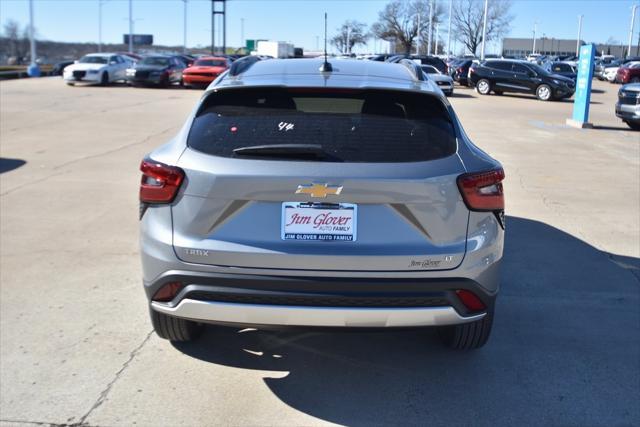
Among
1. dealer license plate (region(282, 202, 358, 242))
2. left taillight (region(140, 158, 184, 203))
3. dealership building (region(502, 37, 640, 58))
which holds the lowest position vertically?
dealer license plate (region(282, 202, 358, 242))

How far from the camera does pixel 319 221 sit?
10.5ft

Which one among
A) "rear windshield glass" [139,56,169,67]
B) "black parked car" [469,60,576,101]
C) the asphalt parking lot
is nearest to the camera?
the asphalt parking lot

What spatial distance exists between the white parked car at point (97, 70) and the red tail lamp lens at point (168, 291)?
2903 centimetres

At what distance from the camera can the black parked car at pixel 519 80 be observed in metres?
28.6

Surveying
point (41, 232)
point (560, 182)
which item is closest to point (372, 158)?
point (41, 232)

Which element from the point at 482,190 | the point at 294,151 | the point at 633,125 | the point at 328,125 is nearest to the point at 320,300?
the point at 294,151

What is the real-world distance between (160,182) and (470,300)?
1724 millimetres

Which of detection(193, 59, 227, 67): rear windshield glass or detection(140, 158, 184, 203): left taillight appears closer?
detection(140, 158, 184, 203): left taillight

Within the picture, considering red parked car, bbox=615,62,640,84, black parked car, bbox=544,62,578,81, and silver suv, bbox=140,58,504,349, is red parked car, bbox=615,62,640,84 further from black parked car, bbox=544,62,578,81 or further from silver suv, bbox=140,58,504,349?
silver suv, bbox=140,58,504,349

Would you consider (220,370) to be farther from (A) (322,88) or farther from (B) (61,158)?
(B) (61,158)

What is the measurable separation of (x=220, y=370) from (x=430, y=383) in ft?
4.06

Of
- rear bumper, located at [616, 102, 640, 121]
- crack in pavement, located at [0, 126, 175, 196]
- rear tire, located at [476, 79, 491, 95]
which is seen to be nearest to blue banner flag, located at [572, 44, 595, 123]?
rear bumper, located at [616, 102, 640, 121]

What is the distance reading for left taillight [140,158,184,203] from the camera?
3.37m

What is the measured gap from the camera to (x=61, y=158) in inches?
441
